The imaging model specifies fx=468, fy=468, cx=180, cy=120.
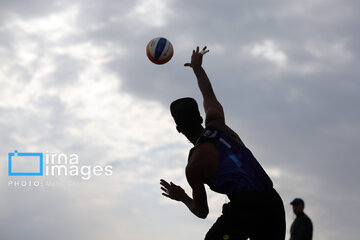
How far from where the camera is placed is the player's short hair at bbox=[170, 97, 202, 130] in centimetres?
559

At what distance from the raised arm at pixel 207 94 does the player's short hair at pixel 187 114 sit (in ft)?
0.45

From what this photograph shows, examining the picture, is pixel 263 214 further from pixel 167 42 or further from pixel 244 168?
pixel 167 42

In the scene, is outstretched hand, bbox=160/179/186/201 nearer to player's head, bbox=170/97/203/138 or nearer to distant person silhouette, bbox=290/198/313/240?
player's head, bbox=170/97/203/138

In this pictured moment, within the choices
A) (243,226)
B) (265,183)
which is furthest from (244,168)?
(243,226)

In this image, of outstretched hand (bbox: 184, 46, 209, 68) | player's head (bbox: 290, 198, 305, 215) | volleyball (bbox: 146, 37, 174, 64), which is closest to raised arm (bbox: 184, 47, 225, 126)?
outstretched hand (bbox: 184, 46, 209, 68)

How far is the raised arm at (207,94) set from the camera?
560 cm

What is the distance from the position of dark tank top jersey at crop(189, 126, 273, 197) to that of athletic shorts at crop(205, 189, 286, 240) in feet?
0.32

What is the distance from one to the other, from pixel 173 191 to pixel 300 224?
8.44 metres

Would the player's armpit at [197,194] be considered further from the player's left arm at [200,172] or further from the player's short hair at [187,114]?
the player's short hair at [187,114]

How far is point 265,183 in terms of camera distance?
529cm

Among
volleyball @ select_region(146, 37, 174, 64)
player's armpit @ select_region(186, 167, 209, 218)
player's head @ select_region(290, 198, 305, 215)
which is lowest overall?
player's armpit @ select_region(186, 167, 209, 218)

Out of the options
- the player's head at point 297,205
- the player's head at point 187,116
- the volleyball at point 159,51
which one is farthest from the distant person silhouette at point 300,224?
the player's head at point 187,116

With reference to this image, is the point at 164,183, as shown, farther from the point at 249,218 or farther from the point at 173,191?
the point at 249,218

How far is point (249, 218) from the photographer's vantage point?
16.8ft
